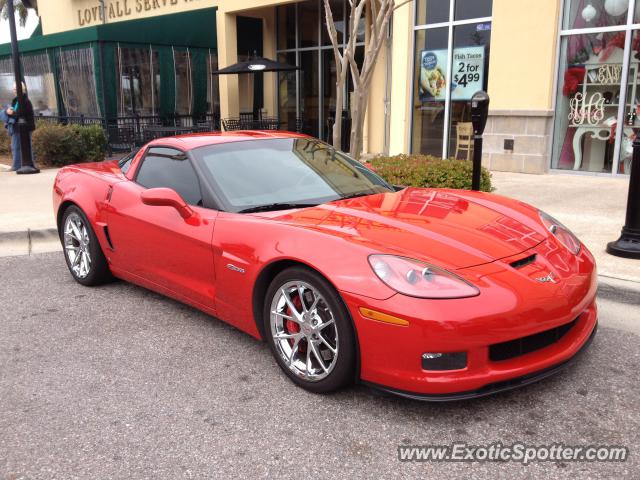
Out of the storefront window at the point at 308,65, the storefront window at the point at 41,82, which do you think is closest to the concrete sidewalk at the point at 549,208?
the storefront window at the point at 308,65

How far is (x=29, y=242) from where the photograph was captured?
284 inches

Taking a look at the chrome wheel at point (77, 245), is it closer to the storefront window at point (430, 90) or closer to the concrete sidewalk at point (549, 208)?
the concrete sidewalk at point (549, 208)

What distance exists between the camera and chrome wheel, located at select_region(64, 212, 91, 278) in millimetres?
5170

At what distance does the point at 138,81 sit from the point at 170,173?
14.0 meters

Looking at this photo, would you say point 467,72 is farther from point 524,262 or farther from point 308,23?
point 524,262

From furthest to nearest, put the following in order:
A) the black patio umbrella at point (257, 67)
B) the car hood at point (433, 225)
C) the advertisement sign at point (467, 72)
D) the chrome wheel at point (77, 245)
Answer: the black patio umbrella at point (257, 67)
the advertisement sign at point (467, 72)
the chrome wheel at point (77, 245)
the car hood at point (433, 225)

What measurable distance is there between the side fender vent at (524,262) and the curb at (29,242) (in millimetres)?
5498

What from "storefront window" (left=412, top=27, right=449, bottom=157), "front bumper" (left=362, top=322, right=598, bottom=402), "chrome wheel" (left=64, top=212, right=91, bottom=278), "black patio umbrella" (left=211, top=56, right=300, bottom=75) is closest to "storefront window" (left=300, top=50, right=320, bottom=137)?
"black patio umbrella" (left=211, top=56, right=300, bottom=75)

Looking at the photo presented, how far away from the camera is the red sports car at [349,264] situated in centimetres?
281

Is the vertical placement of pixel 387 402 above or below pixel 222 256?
below

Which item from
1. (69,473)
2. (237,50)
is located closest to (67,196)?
(69,473)

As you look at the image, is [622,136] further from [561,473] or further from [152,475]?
[152,475]

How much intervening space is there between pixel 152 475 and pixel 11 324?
8.13 feet

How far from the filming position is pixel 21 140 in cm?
1274
